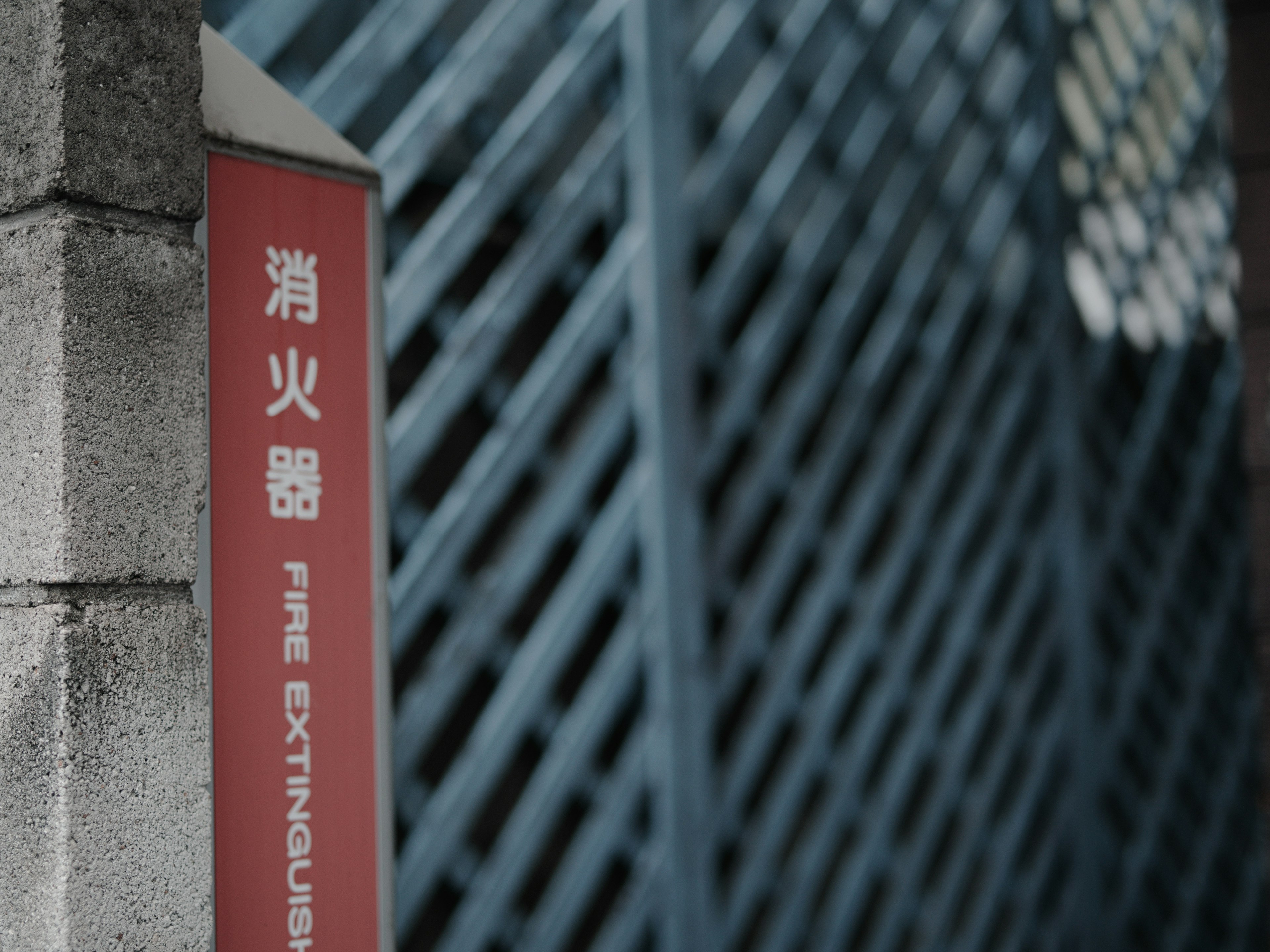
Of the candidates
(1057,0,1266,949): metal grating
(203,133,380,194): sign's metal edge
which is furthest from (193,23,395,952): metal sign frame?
(1057,0,1266,949): metal grating

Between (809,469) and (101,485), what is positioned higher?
(809,469)

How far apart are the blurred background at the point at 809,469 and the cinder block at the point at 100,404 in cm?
90

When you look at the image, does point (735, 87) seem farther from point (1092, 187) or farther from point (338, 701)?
point (338, 701)

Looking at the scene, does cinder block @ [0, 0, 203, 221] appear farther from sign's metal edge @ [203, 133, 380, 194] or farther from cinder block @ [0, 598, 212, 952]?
cinder block @ [0, 598, 212, 952]

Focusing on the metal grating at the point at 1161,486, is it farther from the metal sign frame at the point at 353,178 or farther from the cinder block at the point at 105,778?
the cinder block at the point at 105,778

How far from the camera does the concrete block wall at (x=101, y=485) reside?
0.94m

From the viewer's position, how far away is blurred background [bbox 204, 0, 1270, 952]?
200 cm

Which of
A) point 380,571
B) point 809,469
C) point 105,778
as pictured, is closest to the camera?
point 105,778

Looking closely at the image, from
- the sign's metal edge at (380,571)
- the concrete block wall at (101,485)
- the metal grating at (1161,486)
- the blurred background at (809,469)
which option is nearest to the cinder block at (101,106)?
the concrete block wall at (101,485)

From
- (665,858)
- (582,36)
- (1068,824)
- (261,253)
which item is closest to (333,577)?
(261,253)

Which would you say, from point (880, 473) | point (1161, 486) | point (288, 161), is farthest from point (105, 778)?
point (1161, 486)

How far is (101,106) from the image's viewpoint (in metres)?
0.98

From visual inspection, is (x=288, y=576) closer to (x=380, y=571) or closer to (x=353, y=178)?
(x=380, y=571)

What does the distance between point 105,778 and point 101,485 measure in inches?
8.8
